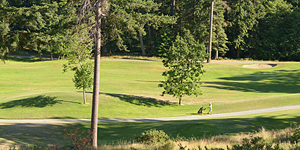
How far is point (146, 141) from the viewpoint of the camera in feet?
41.2

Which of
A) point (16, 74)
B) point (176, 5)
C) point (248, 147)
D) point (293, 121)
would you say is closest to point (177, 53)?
point (293, 121)

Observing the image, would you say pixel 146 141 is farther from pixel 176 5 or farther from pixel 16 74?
pixel 176 5

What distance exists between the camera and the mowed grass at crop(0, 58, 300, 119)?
25.1 metres

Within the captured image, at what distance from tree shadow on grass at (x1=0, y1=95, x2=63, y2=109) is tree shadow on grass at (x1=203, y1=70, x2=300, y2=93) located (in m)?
18.9

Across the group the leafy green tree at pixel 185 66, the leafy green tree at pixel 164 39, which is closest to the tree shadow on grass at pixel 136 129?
the leafy green tree at pixel 185 66

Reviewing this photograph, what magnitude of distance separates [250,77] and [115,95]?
21866mm

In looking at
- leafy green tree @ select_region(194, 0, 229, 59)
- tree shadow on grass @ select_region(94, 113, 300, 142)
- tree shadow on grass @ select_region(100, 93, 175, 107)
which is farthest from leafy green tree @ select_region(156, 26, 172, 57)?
tree shadow on grass @ select_region(94, 113, 300, 142)

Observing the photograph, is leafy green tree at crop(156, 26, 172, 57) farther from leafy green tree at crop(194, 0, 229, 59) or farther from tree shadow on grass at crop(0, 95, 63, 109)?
tree shadow on grass at crop(0, 95, 63, 109)

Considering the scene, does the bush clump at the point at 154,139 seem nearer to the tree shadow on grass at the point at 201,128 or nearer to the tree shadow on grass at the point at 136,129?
Answer: the tree shadow on grass at the point at 136,129

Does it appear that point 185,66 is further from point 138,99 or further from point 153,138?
point 153,138

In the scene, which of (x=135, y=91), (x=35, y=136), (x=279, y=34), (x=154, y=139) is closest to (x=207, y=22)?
(x=279, y=34)

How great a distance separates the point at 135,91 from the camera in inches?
1300

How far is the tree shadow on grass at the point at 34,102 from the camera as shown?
25.5 m

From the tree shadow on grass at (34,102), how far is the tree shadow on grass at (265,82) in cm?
1887
